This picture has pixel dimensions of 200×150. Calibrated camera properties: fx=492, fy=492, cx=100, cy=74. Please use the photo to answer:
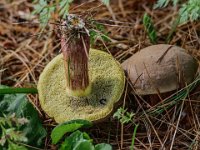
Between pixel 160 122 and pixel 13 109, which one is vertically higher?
pixel 13 109

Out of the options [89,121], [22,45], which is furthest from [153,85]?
[22,45]

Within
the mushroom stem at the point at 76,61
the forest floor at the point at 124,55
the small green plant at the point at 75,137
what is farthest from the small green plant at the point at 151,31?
the small green plant at the point at 75,137

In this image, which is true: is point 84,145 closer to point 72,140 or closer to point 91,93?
point 72,140

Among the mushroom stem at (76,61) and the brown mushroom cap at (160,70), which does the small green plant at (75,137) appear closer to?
the mushroom stem at (76,61)

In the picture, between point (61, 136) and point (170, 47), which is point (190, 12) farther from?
point (61, 136)

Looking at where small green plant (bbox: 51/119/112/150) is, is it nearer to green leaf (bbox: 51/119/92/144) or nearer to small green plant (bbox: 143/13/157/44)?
green leaf (bbox: 51/119/92/144)
